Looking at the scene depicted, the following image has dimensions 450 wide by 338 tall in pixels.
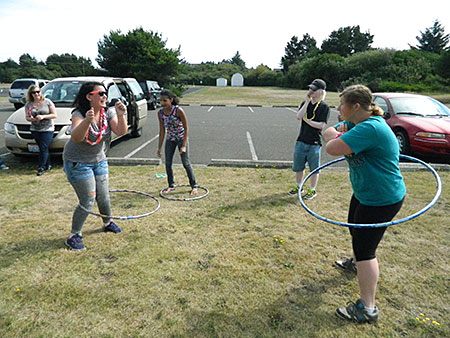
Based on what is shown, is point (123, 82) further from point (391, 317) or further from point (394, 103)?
point (391, 317)

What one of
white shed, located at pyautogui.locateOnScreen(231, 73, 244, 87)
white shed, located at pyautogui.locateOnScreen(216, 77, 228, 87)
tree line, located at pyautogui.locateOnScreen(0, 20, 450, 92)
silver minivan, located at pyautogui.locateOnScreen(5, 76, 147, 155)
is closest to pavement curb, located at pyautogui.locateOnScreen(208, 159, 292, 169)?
silver minivan, located at pyautogui.locateOnScreen(5, 76, 147, 155)

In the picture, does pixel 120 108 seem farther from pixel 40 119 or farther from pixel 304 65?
pixel 304 65

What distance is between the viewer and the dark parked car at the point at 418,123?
27.6ft

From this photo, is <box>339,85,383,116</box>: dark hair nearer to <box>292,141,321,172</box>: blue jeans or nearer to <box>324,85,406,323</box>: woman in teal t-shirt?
<box>324,85,406,323</box>: woman in teal t-shirt

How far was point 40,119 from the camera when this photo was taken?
7.04m

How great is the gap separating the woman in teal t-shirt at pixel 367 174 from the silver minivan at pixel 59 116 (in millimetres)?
4805

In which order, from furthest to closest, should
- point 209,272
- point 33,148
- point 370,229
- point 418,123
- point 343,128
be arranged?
point 418,123
point 33,148
point 209,272
point 343,128
point 370,229

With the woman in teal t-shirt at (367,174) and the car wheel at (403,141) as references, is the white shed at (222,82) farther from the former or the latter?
the woman in teal t-shirt at (367,174)

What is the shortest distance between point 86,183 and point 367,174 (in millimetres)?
3109

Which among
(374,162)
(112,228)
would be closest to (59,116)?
(112,228)

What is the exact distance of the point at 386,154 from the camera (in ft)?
8.57

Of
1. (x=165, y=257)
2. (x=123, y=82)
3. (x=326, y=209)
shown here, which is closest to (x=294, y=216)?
(x=326, y=209)

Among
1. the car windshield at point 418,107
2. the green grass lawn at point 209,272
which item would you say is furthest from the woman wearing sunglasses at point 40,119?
the car windshield at point 418,107

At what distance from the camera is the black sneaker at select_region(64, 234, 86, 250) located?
405 cm
